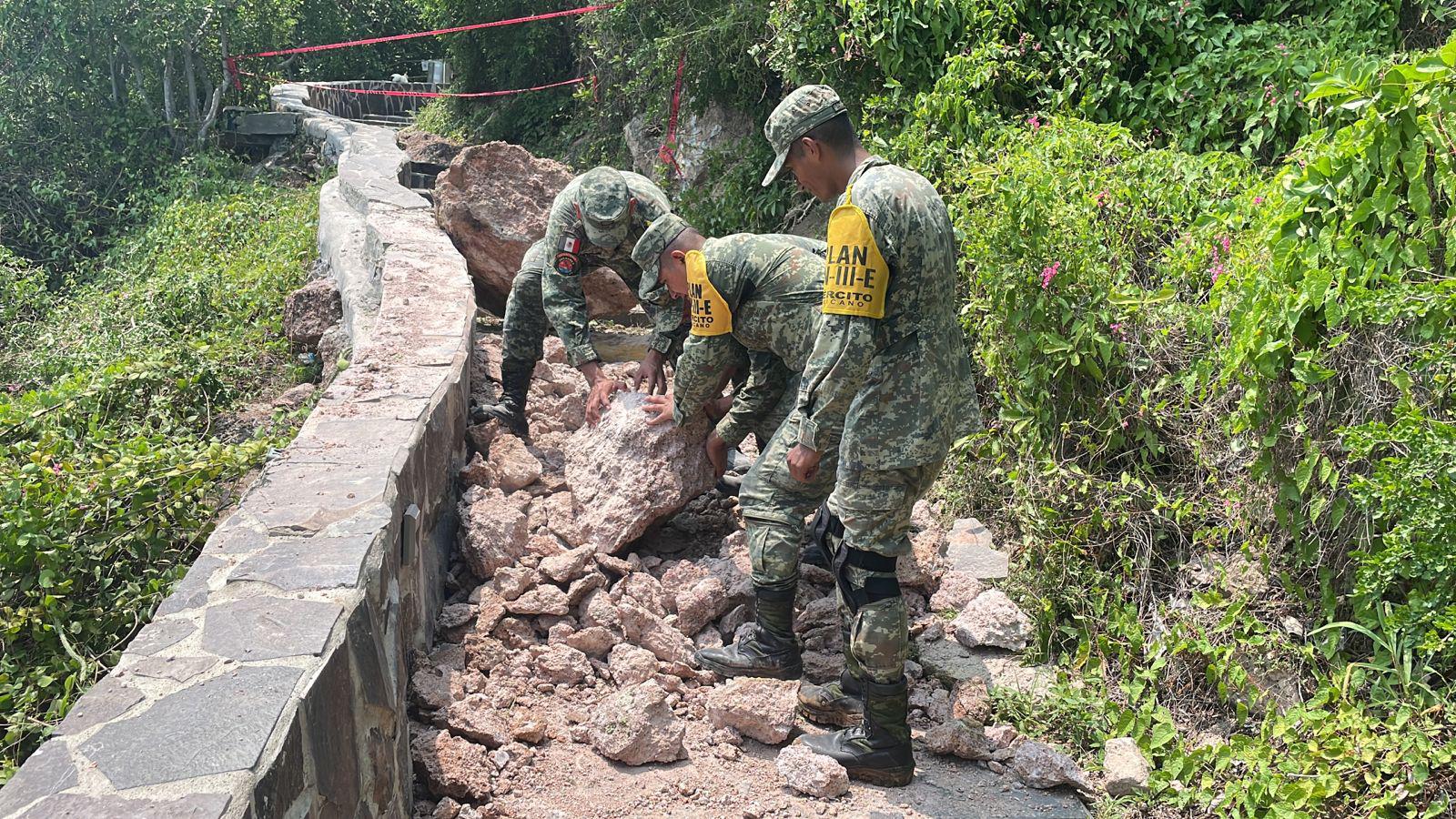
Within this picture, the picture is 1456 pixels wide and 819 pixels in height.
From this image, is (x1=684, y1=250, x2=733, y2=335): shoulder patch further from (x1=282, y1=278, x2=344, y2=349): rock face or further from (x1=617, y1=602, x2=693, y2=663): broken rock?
(x1=282, y1=278, x2=344, y2=349): rock face

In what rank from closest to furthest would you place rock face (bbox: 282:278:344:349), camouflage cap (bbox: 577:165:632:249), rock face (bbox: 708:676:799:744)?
rock face (bbox: 708:676:799:744) < camouflage cap (bbox: 577:165:632:249) < rock face (bbox: 282:278:344:349)

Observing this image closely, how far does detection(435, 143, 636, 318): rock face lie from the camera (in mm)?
6902

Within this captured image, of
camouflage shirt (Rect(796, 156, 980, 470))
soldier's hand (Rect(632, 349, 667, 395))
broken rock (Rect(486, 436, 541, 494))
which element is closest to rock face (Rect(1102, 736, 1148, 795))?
camouflage shirt (Rect(796, 156, 980, 470))

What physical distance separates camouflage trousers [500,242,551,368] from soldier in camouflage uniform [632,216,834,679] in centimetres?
116

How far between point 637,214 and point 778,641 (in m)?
2.20

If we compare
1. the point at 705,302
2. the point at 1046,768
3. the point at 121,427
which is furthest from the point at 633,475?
the point at 121,427

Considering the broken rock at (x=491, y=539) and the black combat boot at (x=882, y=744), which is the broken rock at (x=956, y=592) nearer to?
the black combat boot at (x=882, y=744)

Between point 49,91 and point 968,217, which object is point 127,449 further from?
point 49,91

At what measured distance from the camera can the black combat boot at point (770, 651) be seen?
3621 millimetres

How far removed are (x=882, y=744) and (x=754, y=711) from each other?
1.30 ft

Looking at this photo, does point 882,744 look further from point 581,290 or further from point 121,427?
point 121,427

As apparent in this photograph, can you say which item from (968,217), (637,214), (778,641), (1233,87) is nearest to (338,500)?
(778,641)

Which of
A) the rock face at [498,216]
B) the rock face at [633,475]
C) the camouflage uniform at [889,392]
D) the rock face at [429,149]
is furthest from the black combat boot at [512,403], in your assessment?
the rock face at [429,149]

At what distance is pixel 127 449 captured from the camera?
4.16 meters
